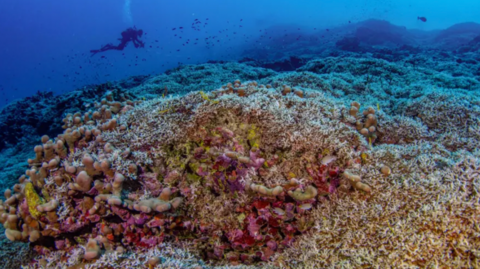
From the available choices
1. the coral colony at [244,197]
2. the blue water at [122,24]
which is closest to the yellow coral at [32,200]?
the coral colony at [244,197]

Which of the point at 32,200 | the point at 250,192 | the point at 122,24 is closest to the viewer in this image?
the point at 250,192

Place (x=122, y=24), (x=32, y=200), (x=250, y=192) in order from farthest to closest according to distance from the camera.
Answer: (x=122, y=24) < (x=32, y=200) < (x=250, y=192)

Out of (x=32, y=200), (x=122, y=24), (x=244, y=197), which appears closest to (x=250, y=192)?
(x=244, y=197)

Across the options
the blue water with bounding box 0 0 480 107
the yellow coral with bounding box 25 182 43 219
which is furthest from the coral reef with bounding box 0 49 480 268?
the blue water with bounding box 0 0 480 107

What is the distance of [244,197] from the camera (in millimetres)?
2350

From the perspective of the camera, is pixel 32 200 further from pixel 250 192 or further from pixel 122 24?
pixel 122 24

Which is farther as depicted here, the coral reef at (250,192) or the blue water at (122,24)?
the blue water at (122,24)

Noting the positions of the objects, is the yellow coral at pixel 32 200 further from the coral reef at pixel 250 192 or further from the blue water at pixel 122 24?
the blue water at pixel 122 24

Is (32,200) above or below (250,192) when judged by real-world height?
above

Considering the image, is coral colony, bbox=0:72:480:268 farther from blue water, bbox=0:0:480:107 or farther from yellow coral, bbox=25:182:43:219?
blue water, bbox=0:0:480:107

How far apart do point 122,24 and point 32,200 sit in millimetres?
148353

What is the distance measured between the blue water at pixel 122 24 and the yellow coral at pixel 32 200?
7803cm

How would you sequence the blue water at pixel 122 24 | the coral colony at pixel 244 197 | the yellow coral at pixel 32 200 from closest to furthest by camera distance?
the coral colony at pixel 244 197 → the yellow coral at pixel 32 200 → the blue water at pixel 122 24

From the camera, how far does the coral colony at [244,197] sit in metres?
1.94
